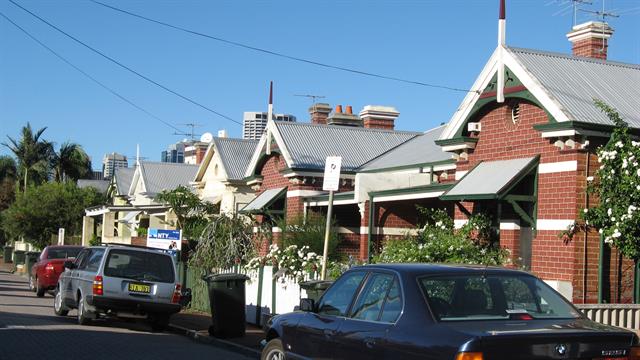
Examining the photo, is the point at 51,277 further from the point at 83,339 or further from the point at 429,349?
the point at 429,349

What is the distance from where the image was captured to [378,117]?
31.3 m

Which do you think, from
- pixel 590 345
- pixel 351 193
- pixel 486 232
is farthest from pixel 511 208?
pixel 590 345

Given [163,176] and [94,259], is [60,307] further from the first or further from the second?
[163,176]

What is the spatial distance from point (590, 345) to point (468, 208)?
12066 mm

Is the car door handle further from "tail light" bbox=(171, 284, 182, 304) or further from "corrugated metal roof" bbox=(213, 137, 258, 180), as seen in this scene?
"corrugated metal roof" bbox=(213, 137, 258, 180)

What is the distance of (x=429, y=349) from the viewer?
21.3ft

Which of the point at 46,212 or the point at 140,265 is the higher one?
the point at 46,212

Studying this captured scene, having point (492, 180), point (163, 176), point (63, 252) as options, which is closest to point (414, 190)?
point (492, 180)

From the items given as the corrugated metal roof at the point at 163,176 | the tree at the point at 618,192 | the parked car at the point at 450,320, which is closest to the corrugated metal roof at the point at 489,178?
the tree at the point at 618,192

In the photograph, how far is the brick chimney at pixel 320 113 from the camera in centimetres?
3247

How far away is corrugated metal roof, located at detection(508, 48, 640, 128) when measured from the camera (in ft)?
50.6

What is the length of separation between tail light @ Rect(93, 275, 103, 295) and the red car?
29.0 feet

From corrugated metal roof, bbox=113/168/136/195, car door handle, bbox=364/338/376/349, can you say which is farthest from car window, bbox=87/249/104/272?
corrugated metal roof, bbox=113/168/136/195

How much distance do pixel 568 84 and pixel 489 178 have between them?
2.28m
